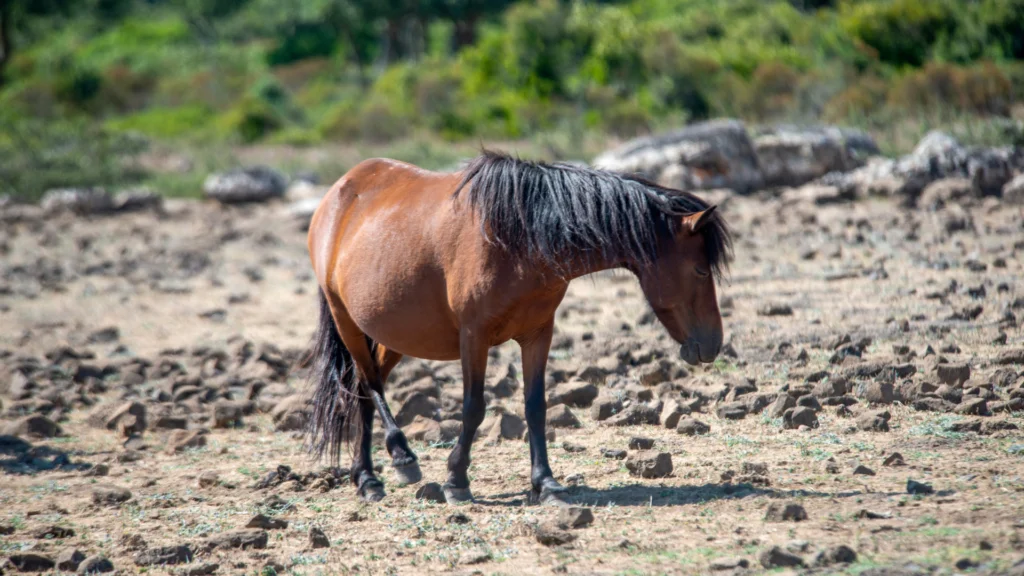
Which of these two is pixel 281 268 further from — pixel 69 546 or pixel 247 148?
pixel 247 148

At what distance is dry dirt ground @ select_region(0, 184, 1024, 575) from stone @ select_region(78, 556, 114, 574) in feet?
0.05

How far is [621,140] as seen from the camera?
1930 cm

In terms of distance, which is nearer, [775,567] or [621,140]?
[775,567]

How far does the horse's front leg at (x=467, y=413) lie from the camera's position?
15.8ft

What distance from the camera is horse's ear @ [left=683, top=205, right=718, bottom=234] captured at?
4.51m

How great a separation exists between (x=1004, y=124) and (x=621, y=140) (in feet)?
23.4

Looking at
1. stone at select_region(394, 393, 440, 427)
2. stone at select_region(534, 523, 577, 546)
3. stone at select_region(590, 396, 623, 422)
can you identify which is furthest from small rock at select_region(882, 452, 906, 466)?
stone at select_region(394, 393, 440, 427)

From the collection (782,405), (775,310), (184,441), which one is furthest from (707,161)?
(184,441)

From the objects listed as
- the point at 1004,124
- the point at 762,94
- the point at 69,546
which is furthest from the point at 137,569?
the point at 762,94

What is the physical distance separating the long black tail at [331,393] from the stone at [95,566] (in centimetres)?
169

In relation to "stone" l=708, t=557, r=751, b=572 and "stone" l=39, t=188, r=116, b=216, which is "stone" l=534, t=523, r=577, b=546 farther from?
"stone" l=39, t=188, r=116, b=216

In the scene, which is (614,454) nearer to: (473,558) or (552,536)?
(552,536)

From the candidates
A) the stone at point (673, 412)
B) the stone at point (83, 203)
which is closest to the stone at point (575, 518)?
the stone at point (673, 412)

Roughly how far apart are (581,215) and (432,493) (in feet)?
5.00
